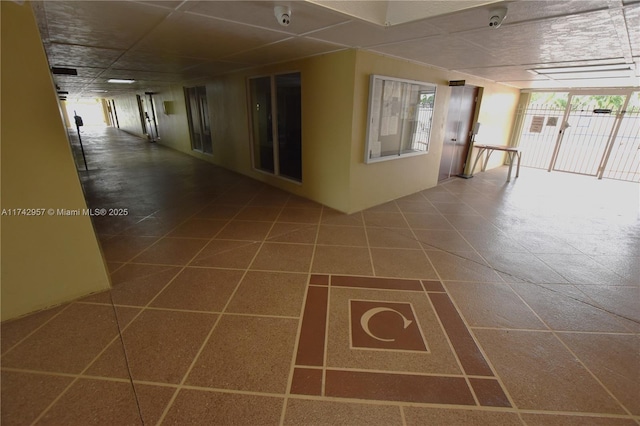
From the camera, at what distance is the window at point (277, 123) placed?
194 inches

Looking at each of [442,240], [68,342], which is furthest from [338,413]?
[442,240]

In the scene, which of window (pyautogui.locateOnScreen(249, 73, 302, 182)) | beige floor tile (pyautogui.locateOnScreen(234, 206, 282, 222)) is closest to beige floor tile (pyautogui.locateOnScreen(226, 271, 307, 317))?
beige floor tile (pyautogui.locateOnScreen(234, 206, 282, 222))

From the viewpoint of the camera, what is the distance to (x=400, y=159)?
15.5 ft

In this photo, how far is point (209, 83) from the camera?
267 inches

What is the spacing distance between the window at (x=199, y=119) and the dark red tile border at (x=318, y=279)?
6.45 meters

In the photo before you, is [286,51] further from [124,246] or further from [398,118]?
[124,246]

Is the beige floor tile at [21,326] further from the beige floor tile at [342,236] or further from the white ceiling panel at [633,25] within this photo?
the white ceiling panel at [633,25]

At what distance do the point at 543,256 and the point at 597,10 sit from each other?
230 centimetres

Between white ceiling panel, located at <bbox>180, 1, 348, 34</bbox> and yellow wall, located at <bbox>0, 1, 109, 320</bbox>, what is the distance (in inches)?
42.0

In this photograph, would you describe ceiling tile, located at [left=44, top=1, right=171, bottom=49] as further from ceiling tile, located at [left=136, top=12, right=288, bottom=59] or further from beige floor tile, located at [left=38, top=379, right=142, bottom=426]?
beige floor tile, located at [left=38, top=379, right=142, bottom=426]

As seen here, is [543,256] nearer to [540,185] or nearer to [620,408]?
[620,408]

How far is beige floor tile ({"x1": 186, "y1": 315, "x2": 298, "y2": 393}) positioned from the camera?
159 cm

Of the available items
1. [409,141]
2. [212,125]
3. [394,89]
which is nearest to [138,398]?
[394,89]

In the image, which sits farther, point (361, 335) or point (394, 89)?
point (394, 89)
